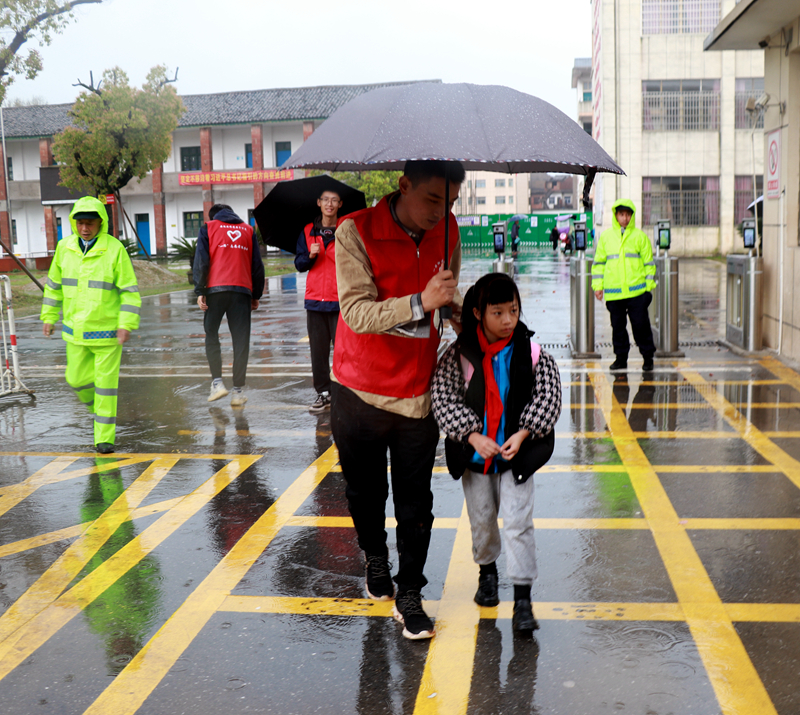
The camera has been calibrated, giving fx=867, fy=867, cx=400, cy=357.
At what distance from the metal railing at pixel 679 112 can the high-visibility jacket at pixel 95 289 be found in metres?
31.4

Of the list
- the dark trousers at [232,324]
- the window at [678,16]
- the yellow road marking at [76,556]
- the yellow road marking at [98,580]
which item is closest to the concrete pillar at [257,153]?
the window at [678,16]

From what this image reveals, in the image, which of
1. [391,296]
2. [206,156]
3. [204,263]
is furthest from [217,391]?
[206,156]

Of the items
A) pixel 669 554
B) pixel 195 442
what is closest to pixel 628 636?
pixel 669 554

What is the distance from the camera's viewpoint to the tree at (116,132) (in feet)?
98.2

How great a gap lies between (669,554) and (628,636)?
0.91 metres

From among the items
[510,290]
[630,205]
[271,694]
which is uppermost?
[630,205]

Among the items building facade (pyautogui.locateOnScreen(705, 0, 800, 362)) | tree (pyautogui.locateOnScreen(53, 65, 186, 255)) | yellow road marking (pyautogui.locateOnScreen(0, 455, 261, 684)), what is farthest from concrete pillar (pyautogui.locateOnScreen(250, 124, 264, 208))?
yellow road marking (pyautogui.locateOnScreen(0, 455, 261, 684))

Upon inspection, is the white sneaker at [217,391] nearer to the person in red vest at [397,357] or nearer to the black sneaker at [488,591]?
the person in red vest at [397,357]

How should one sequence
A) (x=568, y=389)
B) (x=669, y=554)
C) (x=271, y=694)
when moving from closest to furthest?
(x=271, y=694) < (x=669, y=554) < (x=568, y=389)

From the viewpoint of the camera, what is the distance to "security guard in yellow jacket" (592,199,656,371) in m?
8.62

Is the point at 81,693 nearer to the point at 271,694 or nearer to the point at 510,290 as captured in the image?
the point at 271,694

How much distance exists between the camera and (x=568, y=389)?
8102 mm

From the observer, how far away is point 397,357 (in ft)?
10.7

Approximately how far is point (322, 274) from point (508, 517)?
4.24 m
